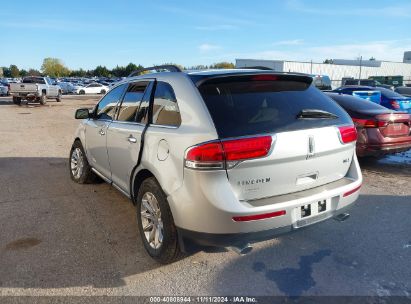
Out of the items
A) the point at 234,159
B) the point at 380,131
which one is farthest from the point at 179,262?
the point at 380,131

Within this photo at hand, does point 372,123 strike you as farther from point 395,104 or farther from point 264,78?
point 395,104

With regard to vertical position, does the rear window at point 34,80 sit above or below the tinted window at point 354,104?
above

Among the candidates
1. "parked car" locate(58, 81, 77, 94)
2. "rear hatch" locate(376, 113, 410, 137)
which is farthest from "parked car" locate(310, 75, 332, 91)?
"parked car" locate(58, 81, 77, 94)

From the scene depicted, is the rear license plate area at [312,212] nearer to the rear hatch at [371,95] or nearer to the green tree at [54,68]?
the rear hatch at [371,95]

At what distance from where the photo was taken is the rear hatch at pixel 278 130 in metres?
2.82

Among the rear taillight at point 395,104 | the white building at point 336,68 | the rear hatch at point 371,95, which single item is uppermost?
the white building at point 336,68

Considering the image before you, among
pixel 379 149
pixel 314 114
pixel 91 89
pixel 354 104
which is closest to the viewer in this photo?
pixel 314 114

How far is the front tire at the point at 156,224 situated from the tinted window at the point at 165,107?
552 mm

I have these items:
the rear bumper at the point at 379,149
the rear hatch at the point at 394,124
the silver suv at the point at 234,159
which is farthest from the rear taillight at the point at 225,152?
the rear hatch at the point at 394,124

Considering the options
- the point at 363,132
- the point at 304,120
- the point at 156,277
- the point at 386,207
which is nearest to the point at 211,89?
the point at 304,120

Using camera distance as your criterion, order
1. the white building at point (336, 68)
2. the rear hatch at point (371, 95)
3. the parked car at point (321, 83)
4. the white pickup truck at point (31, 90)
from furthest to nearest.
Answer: the white building at point (336, 68) → the white pickup truck at point (31, 90) → the parked car at point (321, 83) → the rear hatch at point (371, 95)

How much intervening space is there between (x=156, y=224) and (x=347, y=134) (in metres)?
1.94

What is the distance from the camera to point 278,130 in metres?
2.91

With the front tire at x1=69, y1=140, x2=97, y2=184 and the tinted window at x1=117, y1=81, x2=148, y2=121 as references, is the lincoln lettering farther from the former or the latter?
the front tire at x1=69, y1=140, x2=97, y2=184
